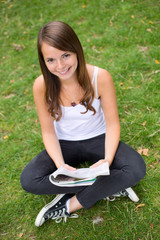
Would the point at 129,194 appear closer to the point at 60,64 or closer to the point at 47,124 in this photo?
the point at 47,124

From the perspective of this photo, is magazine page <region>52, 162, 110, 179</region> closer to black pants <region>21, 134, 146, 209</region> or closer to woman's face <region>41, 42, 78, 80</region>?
black pants <region>21, 134, 146, 209</region>

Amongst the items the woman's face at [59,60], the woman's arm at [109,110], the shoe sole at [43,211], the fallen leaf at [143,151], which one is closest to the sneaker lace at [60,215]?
the shoe sole at [43,211]

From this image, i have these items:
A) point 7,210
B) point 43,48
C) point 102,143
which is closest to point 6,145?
point 7,210

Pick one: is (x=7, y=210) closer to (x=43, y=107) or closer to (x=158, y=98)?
(x=43, y=107)

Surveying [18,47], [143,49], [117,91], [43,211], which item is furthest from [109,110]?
[18,47]

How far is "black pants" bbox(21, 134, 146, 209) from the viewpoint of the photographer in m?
2.34

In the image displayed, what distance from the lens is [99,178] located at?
236cm

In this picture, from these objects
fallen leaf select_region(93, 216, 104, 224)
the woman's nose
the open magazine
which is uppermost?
the woman's nose

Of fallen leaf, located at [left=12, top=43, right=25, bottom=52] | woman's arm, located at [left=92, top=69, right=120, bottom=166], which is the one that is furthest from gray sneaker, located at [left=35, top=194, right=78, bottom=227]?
fallen leaf, located at [left=12, top=43, right=25, bottom=52]

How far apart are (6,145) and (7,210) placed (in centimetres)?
99

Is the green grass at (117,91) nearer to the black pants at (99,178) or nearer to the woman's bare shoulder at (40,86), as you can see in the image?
the black pants at (99,178)

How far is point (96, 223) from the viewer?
8.21 feet

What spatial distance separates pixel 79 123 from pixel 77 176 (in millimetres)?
584

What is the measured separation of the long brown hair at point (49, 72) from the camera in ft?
6.41
